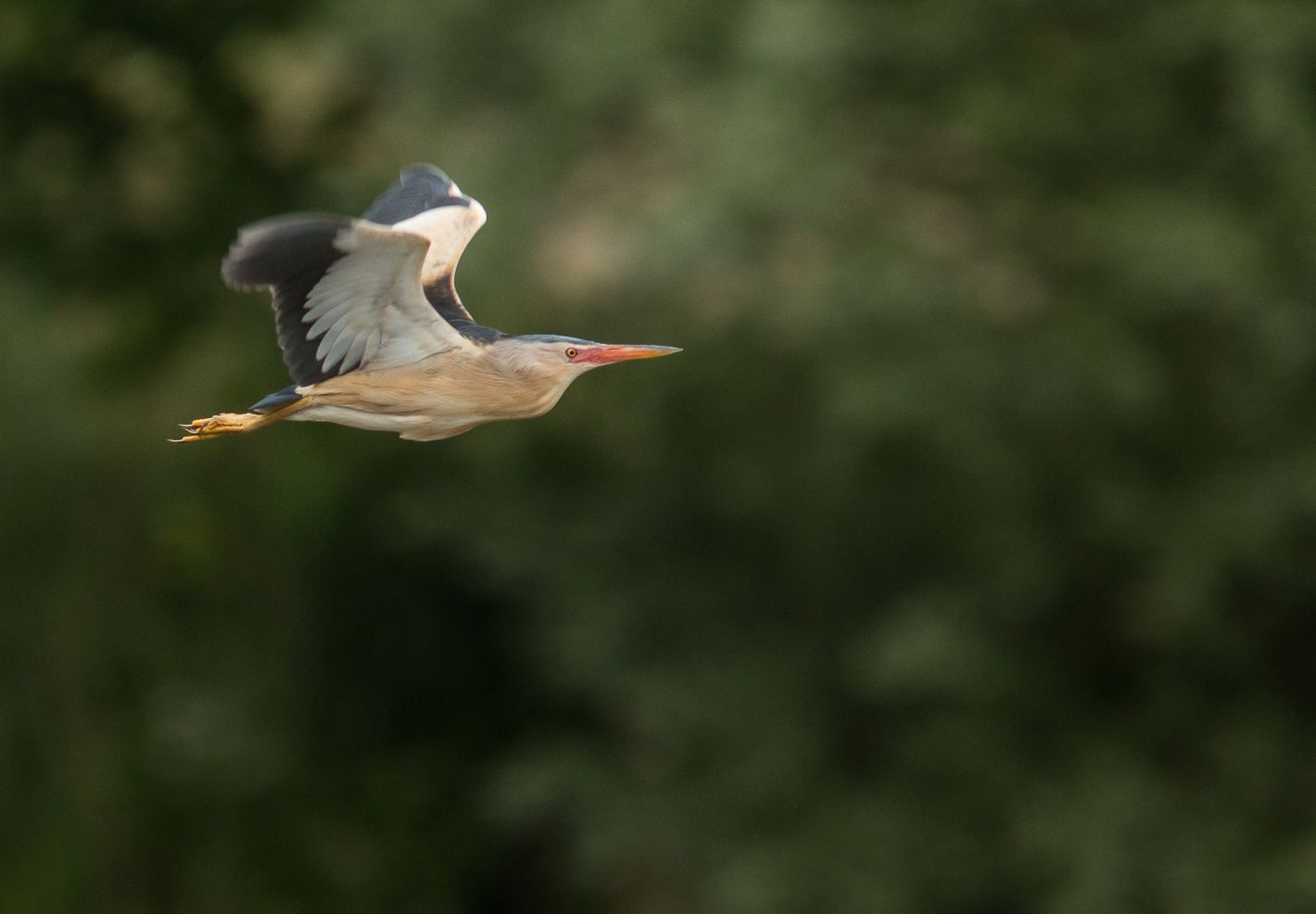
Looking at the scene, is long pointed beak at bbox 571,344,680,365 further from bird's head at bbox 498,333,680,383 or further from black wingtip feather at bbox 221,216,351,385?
black wingtip feather at bbox 221,216,351,385

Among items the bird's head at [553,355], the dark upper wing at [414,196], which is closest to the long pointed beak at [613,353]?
the bird's head at [553,355]

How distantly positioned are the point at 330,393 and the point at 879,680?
9.89 m

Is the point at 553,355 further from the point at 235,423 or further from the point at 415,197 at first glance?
the point at 415,197

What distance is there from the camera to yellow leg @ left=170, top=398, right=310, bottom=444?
1819 mm

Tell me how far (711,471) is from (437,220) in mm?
9599

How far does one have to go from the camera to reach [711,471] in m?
12.2

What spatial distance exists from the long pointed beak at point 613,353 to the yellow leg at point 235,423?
0.28m

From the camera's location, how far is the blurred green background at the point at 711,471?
409 inches

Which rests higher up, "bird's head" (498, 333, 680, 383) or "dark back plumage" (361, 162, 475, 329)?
"dark back plumage" (361, 162, 475, 329)

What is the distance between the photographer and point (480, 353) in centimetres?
193

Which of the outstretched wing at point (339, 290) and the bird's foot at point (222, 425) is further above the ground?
the outstretched wing at point (339, 290)

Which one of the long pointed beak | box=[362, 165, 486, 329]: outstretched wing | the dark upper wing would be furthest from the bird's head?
the dark upper wing

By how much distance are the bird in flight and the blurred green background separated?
25.2 ft

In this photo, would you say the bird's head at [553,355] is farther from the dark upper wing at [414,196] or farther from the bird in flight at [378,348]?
the dark upper wing at [414,196]
